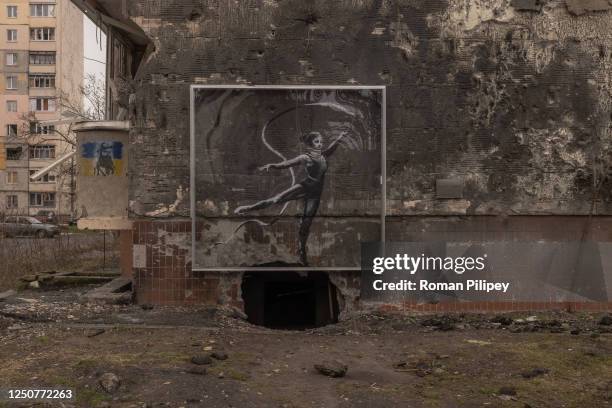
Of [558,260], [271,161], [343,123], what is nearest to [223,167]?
[271,161]

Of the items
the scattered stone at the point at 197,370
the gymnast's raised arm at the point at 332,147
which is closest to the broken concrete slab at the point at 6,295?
the scattered stone at the point at 197,370

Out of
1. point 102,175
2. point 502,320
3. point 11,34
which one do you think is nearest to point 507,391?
point 502,320

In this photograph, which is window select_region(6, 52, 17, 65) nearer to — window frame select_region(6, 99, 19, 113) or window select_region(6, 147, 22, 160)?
window frame select_region(6, 99, 19, 113)

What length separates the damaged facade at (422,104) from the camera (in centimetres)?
826

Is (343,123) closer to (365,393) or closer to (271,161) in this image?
(271,161)

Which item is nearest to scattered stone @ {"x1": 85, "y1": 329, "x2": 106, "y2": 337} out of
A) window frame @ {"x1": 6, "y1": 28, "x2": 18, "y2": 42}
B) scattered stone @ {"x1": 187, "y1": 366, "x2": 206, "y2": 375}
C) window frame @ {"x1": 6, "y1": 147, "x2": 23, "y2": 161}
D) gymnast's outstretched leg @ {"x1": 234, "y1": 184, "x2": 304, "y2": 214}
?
scattered stone @ {"x1": 187, "y1": 366, "x2": 206, "y2": 375}

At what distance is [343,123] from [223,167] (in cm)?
180

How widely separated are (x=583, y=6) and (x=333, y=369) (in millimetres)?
6464

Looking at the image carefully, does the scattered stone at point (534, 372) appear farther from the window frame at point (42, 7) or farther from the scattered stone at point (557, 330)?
the window frame at point (42, 7)

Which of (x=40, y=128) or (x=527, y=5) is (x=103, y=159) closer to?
(x=527, y=5)

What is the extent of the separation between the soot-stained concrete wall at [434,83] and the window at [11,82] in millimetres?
53080

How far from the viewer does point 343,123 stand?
8.33m

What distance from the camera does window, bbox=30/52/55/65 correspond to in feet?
179

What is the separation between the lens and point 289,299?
1018cm
